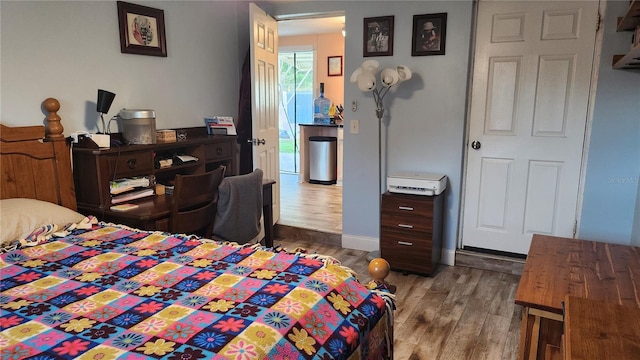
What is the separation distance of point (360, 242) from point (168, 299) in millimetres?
2578

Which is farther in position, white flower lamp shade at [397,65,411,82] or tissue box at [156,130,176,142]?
white flower lamp shade at [397,65,411,82]

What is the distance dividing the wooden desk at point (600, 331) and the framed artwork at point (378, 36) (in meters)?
2.55

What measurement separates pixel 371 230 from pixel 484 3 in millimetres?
1962

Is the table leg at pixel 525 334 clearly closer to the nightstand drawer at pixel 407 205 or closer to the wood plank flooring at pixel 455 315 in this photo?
the wood plank flooring at pixel 455 315

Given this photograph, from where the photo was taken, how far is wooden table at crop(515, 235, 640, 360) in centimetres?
156

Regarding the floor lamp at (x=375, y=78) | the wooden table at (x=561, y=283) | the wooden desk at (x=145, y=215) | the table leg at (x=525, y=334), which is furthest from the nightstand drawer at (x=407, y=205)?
the wooden desk at (x=145, y=215)

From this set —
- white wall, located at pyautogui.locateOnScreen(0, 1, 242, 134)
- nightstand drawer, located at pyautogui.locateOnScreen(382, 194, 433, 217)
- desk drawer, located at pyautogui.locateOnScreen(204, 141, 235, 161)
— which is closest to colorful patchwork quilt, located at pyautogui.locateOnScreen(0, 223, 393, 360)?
white wall, located at pyautogui.locateOnScreen(0, 1, 242, 134)

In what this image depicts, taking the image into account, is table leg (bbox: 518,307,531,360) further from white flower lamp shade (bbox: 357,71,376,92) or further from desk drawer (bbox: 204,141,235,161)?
desk drawer (bbox: 204,141,235,161)

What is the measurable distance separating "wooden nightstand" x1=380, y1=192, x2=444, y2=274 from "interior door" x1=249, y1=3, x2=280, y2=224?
1.18 metres

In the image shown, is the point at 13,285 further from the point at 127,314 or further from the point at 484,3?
the point at 484,3

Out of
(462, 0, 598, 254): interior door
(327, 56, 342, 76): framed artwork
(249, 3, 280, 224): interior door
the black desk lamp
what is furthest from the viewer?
(327, 56, 342, 76): framed artwork

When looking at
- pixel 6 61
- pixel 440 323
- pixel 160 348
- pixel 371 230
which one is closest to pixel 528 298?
pixel 440 323

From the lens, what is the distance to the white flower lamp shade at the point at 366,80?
3.11 metres

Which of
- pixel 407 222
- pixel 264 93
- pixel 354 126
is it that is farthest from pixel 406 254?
pixel 264 93
